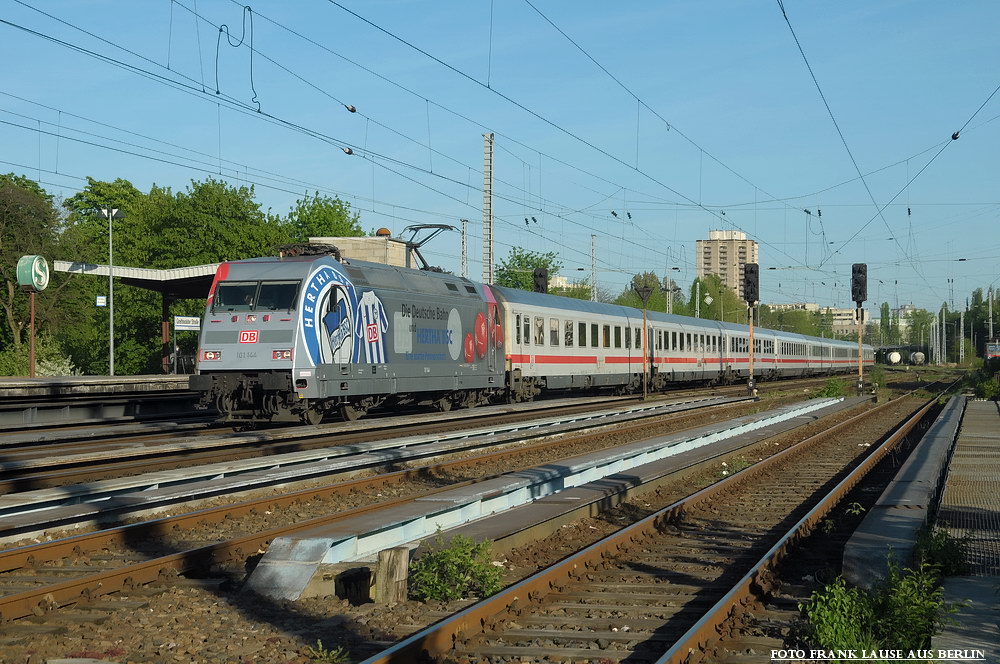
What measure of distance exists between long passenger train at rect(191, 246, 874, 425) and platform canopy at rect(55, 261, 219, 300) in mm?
8107

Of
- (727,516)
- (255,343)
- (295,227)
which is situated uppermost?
(295,227)

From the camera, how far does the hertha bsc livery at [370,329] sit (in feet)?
71.0

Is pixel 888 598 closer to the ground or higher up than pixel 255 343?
closer to the ground

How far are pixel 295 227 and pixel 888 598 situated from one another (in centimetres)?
7997

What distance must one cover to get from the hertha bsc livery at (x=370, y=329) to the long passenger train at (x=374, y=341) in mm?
27

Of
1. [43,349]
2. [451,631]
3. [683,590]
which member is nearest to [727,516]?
[683,590]

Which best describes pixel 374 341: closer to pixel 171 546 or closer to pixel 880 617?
pixel 171 546

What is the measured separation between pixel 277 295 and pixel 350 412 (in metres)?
4.06

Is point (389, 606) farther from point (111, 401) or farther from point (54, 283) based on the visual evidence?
point (54, 283)

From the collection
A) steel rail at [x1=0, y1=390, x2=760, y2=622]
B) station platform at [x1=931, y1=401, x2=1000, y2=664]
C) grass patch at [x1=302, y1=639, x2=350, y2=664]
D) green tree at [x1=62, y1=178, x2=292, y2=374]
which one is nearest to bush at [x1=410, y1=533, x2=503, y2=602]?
grass patch at [x1=302, y1=639, x2=350, y2=664]

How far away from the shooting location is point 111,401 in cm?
2625

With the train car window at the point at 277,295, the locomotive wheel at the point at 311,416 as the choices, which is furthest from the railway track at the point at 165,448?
the train car window at the point at 277,295

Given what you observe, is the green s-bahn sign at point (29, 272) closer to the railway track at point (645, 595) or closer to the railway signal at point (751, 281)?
the railway signal at point (751, 281)

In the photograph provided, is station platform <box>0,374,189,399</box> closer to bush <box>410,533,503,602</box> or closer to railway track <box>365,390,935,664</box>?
railway track <box>365,390,935,664</box>
